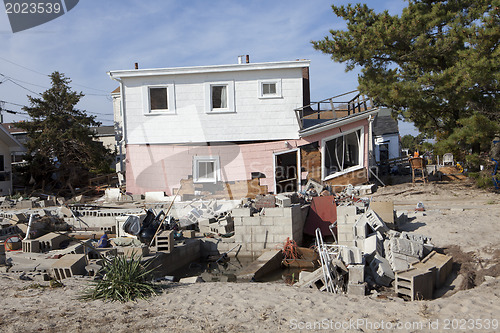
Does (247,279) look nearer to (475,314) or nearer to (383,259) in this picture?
(383,259)

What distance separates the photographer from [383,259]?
30.1 feet

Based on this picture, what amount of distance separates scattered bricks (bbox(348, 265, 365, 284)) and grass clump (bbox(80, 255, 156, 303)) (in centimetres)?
399

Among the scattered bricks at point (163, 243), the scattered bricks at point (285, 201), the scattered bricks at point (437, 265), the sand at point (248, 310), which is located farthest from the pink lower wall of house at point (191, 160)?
the sand at point (248, 310)

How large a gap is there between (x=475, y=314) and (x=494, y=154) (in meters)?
12.8

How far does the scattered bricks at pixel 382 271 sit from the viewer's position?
8602 millimetres

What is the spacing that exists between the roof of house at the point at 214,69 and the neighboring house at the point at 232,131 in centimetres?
4

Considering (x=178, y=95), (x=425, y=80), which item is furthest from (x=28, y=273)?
(x=425, y=80)

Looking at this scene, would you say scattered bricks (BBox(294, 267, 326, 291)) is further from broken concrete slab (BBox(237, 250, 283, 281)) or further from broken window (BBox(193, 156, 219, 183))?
broken window (BBox(193, 156, 219, 183))

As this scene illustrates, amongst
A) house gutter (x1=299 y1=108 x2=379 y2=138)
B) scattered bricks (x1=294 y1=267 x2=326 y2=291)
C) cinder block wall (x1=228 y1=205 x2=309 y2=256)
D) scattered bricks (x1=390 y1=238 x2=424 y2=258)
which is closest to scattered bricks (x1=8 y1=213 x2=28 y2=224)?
cinder block wall (x1=228 y1=205 x2=309 y2=256)

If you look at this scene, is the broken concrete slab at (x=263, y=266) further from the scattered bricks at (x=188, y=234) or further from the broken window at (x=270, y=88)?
the broken window at (x=270, y=88)

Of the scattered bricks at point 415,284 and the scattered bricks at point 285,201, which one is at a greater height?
the scattered bricks at point 285,201

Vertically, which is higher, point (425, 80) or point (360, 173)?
point (425, 80)

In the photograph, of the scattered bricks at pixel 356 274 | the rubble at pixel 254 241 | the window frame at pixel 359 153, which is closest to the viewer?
the scattered bricks at pixel 356 274

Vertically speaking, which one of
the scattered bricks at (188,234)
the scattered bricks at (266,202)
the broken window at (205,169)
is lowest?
the scattered bricks at (188,234)
